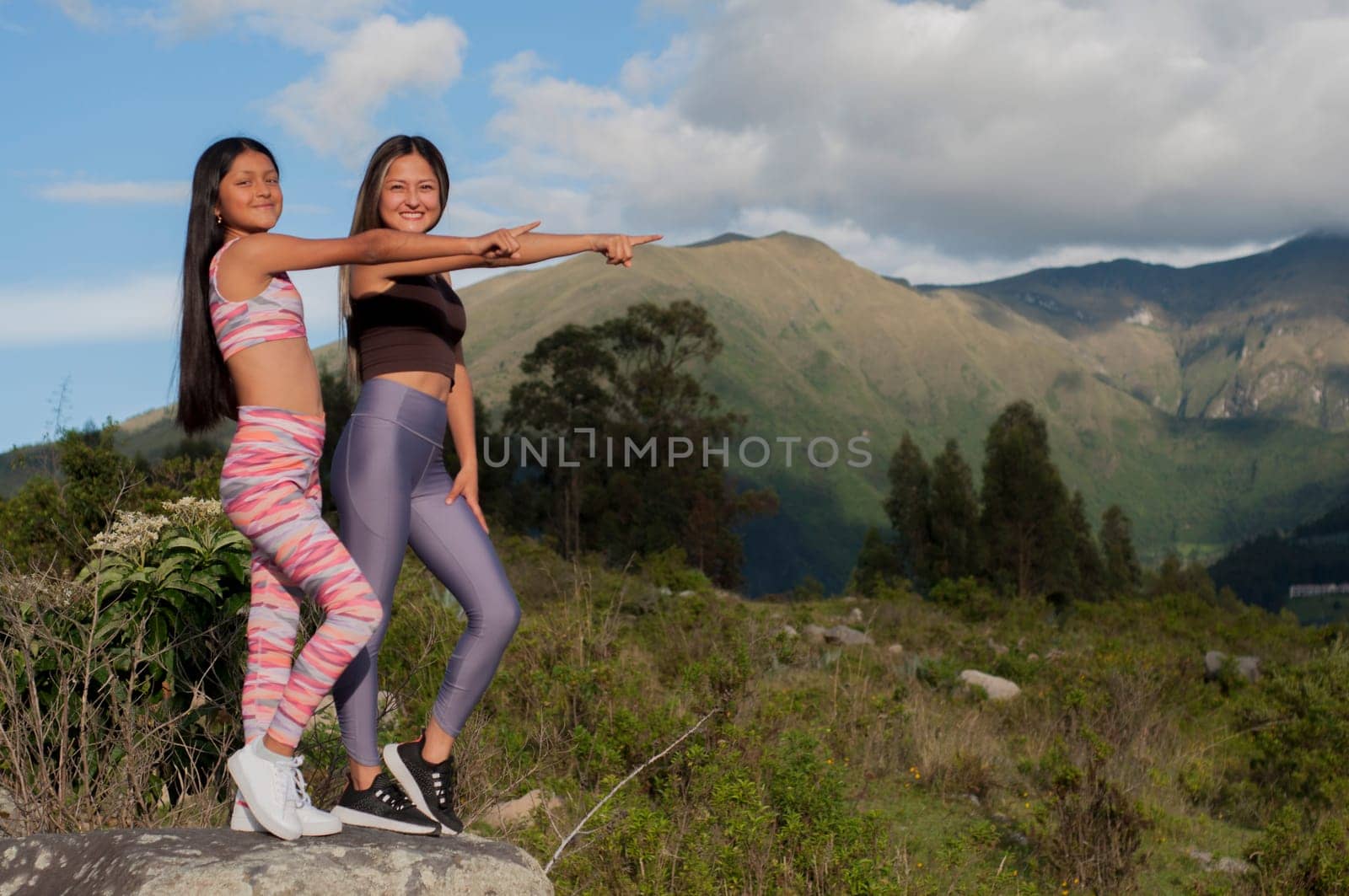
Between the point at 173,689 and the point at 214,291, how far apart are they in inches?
66.2

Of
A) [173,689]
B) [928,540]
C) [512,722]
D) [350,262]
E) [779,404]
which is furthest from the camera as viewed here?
[779,404]

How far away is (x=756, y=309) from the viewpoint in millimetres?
170000

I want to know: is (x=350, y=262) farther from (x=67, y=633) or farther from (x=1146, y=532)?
(x=1146, y=532)

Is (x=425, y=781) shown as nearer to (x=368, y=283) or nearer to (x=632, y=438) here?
(x=368, y=283)

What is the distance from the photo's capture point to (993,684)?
9664mm

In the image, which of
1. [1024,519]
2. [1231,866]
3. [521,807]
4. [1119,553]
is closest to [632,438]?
[1024,519]

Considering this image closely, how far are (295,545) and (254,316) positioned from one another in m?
0.61

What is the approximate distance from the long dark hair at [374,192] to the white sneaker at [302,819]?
1.20 meters

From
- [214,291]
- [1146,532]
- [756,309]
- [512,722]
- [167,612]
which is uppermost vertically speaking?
[756,309]

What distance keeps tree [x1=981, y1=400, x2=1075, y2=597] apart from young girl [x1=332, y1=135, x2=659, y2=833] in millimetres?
32903

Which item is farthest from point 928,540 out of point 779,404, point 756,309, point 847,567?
point 756,309

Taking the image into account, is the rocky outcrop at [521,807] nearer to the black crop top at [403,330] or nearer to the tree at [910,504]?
the black crop top at [403,330]

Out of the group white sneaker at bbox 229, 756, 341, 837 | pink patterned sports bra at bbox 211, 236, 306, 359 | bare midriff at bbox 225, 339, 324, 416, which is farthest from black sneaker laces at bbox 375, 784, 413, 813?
→ pink patterned sports bra at bbox 211, 236, 306, 359

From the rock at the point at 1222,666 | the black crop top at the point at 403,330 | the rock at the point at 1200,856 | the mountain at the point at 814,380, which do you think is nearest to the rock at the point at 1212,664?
the rock at the point at 1222,666
